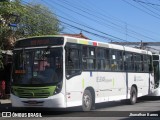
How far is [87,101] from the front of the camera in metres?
16.4

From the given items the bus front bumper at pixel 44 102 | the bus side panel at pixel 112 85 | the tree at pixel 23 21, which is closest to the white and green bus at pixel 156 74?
the bus side panel at pixel 112 85

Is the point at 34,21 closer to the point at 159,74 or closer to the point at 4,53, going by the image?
the point at 4,53

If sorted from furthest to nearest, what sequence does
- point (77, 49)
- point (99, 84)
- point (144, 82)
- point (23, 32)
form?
point (23, 32) → point (144, 82) → point (99, 84) → point (77, 49)

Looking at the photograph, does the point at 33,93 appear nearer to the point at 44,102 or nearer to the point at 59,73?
the point at 44,102

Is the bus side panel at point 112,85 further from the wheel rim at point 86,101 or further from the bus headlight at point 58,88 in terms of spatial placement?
the bus headlight at point 58,88

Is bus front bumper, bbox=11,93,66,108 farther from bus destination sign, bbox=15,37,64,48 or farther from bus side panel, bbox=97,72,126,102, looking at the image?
bus side panel, bbox=97,72,126,102

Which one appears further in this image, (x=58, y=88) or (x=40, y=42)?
(x=40, y=42)

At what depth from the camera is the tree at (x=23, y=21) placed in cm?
2223

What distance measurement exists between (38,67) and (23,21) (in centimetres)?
962

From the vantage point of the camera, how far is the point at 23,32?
81.0 ft

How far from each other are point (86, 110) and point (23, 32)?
32.7 ft

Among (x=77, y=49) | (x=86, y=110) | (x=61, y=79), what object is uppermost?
(x=77, y=49)

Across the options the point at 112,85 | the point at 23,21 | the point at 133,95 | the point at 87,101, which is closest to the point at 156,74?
the point at 133,95

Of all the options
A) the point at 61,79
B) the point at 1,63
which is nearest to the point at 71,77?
the point at 61,79
